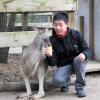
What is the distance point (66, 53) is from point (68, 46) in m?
0.11

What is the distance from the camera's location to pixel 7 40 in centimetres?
534

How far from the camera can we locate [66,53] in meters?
5.03

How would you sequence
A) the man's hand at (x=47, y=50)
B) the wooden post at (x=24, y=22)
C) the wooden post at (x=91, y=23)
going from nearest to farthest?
the man's hand at (x=47, y=50), the wooden post at (x=24, y=22), the wooden post at (x=91, y=23)

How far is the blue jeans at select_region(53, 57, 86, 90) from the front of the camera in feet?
16.1

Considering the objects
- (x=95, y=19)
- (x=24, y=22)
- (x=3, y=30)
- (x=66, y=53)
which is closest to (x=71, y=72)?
(x=66, y=53)

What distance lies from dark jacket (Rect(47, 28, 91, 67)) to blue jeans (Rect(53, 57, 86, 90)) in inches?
5.2

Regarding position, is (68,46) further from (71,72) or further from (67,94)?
(67,94)

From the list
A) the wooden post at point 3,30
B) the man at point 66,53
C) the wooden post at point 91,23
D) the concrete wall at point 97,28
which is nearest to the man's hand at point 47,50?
the man at point 66,53

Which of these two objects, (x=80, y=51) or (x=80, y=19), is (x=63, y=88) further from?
(x=80, y=19)

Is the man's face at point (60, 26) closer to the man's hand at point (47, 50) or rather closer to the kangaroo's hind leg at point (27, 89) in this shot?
the man's hand at point (47, 50)

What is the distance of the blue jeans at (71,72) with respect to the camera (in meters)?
4.90

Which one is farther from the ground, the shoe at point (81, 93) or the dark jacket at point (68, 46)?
the dark jacket at point (68, 46)

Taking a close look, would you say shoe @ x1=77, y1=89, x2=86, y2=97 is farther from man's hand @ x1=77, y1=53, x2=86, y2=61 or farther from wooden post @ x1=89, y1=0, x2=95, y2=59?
wooden post @ x1=89, y1=0, x2=95, y2=59

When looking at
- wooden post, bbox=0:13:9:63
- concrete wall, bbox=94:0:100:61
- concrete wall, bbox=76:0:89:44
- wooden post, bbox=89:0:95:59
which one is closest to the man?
wooden post, bbox=0:13:9:63
